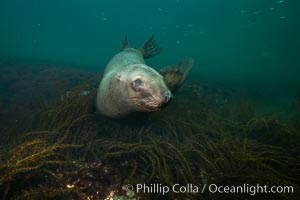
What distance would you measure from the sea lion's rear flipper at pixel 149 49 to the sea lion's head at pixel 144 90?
4.60 metres

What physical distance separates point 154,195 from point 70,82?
21.9 feet

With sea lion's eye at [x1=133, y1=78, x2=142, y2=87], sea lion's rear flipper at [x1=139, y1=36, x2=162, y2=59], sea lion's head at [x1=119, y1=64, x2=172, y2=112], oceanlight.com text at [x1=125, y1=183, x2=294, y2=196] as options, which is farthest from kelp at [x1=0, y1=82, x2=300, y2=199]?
sea lion's rear flipper at [x1=139, y1=36, x2=162, y2=59]

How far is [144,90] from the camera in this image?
298 cm

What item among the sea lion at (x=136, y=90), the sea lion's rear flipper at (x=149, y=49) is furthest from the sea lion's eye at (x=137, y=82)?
the sea lion's rear flipper at (x=149, y=49)

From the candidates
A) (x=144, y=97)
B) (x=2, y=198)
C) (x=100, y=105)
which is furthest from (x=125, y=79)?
(x=2, y=198)

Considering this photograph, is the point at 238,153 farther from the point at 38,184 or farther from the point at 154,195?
the point at 38,184

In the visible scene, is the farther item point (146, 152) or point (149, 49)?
point (149, 49)

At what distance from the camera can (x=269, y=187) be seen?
8.30 ft

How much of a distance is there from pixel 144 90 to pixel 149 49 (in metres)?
5.31

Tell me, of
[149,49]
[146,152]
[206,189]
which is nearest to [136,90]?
[146,152]

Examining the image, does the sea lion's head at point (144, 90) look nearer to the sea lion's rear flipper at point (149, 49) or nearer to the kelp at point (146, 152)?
the kelp at point (146, 152)

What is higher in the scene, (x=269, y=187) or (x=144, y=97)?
(x=144, y=97)

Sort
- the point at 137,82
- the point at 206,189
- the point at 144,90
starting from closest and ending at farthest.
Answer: the point at 206,189, the point at 144,90, the point at 137,82

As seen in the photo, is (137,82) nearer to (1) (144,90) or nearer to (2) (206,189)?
(1) (144,90)
